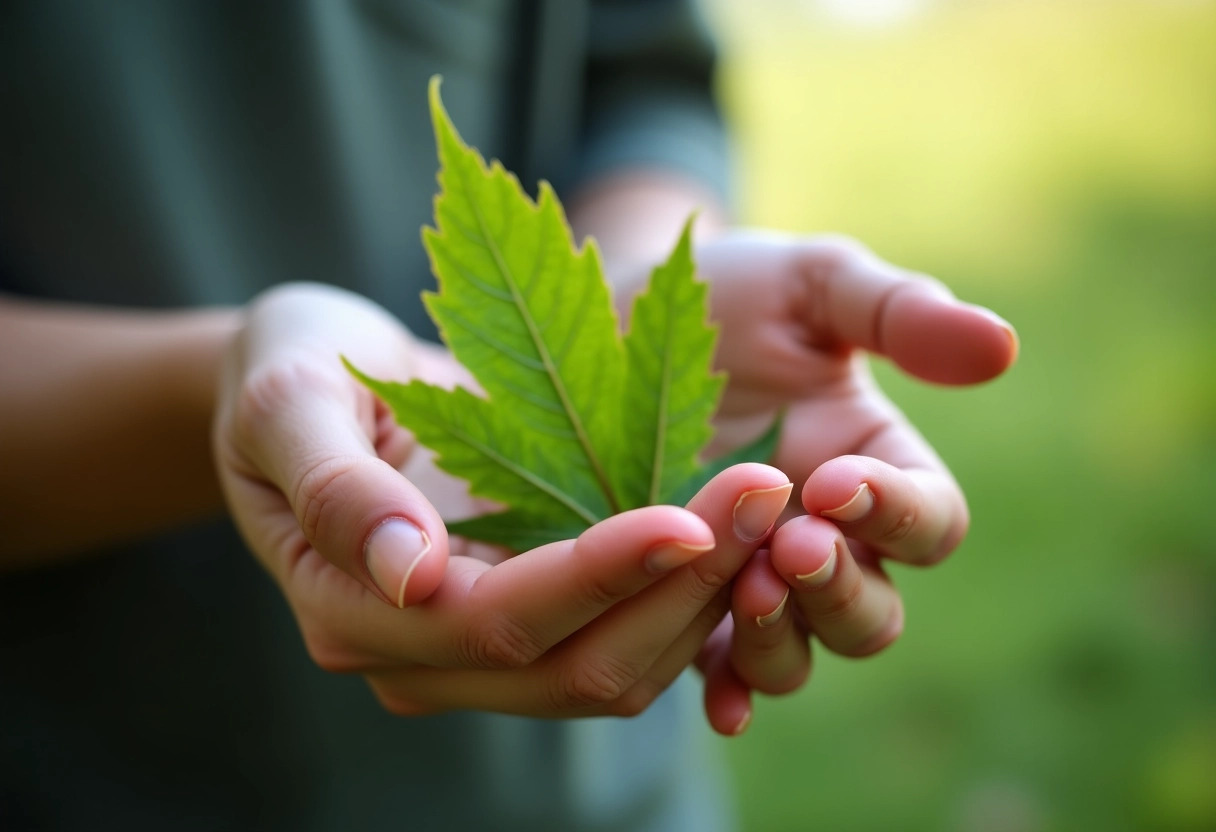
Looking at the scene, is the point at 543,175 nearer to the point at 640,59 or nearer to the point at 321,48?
the point at 640,59

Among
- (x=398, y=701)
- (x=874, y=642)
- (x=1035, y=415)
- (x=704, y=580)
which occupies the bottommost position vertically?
(x=1035, y=415)

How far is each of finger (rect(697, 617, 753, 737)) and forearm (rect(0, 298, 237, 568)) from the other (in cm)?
55

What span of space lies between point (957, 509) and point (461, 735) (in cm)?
72

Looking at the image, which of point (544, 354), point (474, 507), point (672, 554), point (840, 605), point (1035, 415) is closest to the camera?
point (672, 554)

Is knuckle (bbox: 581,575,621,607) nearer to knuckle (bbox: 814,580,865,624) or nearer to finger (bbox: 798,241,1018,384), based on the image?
knuckle (bbox: 814,580,865,624)

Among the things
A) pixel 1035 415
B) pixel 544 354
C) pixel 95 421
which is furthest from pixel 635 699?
pixel 1035 415

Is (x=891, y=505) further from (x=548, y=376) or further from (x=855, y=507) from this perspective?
(x=548, y=376)

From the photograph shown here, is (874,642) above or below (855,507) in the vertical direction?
below

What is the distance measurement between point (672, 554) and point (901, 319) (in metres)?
0.37

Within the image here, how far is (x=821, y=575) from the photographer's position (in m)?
0.56

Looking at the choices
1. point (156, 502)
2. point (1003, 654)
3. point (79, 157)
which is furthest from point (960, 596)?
point (79, 157)

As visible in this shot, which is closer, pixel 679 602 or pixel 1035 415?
pixel 679 602

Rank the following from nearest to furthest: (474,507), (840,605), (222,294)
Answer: (840,605) < (474,507) < (222,294)

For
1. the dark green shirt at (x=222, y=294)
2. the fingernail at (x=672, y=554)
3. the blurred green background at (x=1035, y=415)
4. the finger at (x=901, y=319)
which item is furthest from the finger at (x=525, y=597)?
the blurred green background at (x=1035, y=415)
